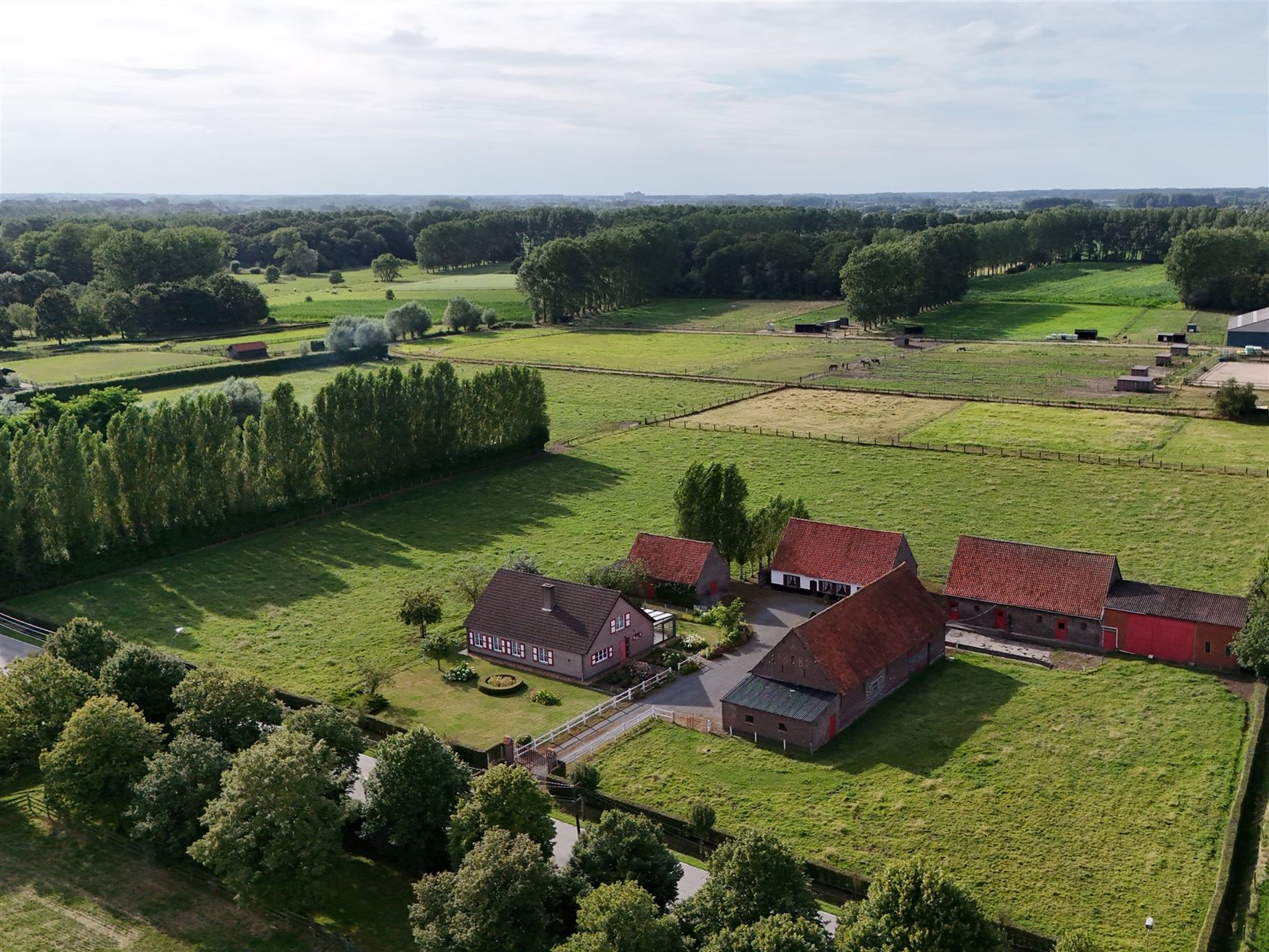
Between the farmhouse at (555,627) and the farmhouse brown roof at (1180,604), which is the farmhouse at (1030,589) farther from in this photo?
the farmhouse at (555,627)

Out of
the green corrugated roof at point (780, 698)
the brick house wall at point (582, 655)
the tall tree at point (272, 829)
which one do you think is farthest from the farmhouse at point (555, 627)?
the tall tree at point (272, 829)

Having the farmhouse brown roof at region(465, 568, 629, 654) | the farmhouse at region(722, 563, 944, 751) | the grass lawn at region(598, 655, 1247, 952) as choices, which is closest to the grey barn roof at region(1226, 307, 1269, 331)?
the grass lawn at region(598, 655, 1247, 952)

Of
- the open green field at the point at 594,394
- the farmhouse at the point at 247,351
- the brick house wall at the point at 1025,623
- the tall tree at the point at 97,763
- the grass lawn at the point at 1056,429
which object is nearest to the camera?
the tall tree at the point at 97,763

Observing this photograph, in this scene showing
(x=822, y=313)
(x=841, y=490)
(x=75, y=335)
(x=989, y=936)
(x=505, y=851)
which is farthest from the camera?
(x=822, y=313)

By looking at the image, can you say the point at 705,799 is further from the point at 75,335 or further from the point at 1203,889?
the point at 75,335

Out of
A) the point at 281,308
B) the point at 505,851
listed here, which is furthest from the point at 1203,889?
the point at 281,308

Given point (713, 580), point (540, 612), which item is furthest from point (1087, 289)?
point (540, 612)
